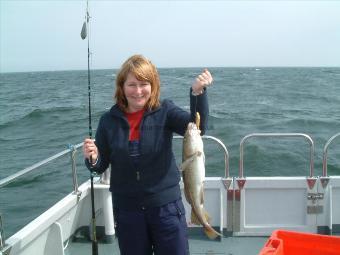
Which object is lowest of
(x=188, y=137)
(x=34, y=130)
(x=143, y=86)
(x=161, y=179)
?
(x=34, y=130)

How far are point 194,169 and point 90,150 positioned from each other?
773 millimetres

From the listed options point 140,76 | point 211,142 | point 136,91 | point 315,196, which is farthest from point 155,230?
point 211,142

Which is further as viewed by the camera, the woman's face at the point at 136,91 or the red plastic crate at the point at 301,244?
the red plastic crate at the point at 301,244

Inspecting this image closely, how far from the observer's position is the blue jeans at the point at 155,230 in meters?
2.99

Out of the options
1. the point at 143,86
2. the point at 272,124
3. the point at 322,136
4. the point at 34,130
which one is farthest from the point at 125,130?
the point at 34,130

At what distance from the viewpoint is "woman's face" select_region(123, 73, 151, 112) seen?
9.80ft

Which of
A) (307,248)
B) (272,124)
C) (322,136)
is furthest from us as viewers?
(272,124)

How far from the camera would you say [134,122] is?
311 cm

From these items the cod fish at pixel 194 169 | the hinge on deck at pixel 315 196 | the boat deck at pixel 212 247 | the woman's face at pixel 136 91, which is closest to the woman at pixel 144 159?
the woman's face at pixel 136 91

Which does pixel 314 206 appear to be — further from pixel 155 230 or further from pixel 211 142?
pixel 211 142

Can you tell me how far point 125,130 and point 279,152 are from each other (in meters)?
12.3

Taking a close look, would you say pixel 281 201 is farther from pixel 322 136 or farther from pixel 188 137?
pixel 322 136

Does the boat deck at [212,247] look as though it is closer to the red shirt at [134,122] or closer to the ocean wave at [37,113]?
the red shirt at [134,122]

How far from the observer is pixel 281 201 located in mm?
5289
